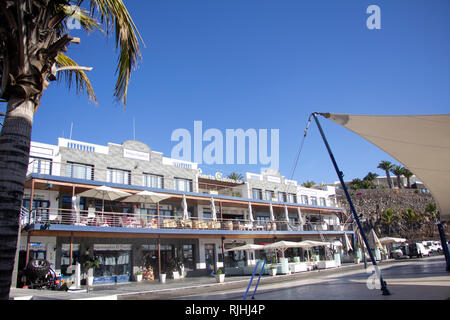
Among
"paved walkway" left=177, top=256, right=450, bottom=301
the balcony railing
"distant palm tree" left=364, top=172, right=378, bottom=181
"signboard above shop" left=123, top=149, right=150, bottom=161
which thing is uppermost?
"distant palm tree" left=364, top=172, right=378, bottom=181

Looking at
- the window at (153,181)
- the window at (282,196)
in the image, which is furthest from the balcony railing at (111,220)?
the window at (282,196)

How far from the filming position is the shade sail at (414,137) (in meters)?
8.69

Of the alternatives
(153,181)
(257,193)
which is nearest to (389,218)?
(257,193)

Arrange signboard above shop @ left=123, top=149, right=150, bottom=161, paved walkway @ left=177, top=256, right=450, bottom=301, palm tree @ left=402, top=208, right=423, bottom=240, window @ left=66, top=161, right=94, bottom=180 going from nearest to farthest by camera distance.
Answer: paved walkway @ left=177, top=256, right=450, bottom=301
window @ left=66, top=161, right=94, bottom=180
signboard above shop @ left=123, top=149, right=150, bottom=161
palm tree @ left=402, top=208, right=423, bottom=240

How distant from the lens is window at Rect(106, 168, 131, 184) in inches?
961

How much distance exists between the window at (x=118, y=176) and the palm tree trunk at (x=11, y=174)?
21585 mm

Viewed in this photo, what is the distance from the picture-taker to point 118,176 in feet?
81.8

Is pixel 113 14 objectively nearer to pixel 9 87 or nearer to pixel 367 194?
pixel 9 87

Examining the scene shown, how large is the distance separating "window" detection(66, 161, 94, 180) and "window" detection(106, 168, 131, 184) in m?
1.37

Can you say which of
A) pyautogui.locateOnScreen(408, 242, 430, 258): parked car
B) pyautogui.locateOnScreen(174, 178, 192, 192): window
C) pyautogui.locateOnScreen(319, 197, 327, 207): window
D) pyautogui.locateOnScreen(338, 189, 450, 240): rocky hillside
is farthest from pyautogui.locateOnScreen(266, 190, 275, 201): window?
pyautogui.locateOnScreen(338, 189, 450, 240): rocky hillside

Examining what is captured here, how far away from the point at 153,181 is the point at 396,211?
48.8m

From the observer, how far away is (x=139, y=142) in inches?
1060

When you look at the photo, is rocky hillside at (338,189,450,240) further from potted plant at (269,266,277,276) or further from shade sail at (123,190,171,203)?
shade sail at (123,190,171,203)
